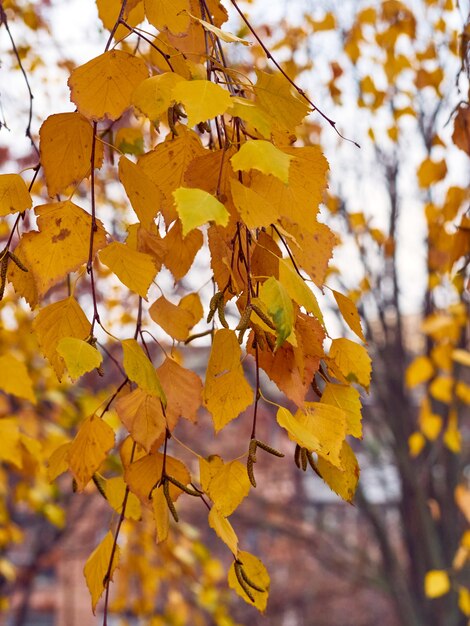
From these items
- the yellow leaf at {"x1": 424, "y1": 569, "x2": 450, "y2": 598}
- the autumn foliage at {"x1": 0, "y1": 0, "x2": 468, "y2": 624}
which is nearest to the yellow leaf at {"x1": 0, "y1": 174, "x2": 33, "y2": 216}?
the autumn foliage at {"x1": 0, "y1": 0, "x2": 468, "y2": 624}

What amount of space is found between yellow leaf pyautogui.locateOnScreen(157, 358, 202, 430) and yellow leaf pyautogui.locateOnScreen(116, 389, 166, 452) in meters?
0.02

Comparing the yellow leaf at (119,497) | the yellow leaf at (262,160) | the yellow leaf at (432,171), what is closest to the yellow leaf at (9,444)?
the yellow leaf at (119,497)

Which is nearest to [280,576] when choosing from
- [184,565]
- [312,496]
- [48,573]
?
[312,496]

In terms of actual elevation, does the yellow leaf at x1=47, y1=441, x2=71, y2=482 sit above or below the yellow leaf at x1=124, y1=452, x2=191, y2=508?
above

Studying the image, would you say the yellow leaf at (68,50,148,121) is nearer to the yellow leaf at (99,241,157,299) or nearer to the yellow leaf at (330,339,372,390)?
the yellow leaf at (99,241,157,299)

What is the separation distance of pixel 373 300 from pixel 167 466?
8.74 ft

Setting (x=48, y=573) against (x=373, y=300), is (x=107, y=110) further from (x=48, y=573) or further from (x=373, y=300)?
(x=48, y=573)

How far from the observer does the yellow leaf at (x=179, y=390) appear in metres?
0.78

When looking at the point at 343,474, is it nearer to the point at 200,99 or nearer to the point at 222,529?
the point at 222,529

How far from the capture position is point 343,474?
77 cm

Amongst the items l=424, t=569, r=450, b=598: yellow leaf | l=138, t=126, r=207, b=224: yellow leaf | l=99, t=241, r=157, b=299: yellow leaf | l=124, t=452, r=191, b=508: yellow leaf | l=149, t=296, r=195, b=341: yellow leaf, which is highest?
l=138, t=126, r=207, b=224: yellow leaf

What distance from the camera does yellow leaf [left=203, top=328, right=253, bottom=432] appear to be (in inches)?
29.2

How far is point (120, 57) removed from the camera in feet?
2.42

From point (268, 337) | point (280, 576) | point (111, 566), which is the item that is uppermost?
point (268, 337)
